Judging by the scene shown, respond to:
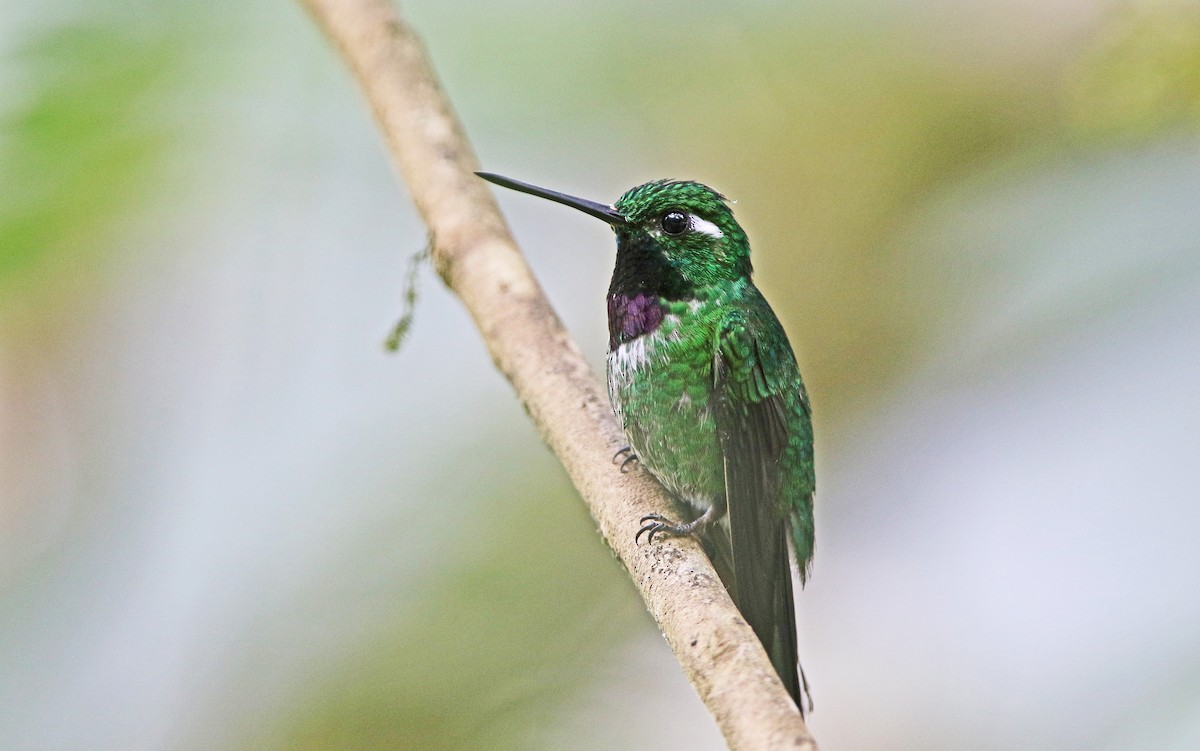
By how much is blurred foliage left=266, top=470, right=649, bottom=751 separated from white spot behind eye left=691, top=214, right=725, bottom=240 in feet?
2.61

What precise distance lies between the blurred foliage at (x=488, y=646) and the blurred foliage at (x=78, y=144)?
1.26 m

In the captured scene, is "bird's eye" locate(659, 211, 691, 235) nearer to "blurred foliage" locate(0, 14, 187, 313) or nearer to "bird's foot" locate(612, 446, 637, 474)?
"bird's foot" locate(612, 446, 637, 474)

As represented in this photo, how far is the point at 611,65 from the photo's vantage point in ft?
12.6

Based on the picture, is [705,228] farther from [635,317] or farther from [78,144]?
[78,144]

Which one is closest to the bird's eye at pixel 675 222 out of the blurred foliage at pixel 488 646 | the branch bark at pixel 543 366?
the branch bark at pixel 543 366

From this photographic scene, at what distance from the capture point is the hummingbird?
2268 mm

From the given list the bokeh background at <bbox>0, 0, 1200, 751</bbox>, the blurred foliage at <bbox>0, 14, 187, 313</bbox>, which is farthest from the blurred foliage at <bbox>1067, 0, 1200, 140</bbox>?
the blurred foliage at <bbox>0, 14, 187, 313</bbox>

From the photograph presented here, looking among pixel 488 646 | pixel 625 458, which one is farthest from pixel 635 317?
pixel 488 646

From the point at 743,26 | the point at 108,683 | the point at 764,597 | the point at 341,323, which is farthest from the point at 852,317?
the point at 108,683

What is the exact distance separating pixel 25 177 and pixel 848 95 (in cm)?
238

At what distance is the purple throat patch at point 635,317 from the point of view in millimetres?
2391

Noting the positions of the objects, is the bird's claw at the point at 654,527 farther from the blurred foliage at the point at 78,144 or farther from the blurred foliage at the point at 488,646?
the blurred foliage at the point at 78,144

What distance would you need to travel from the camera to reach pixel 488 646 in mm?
2662

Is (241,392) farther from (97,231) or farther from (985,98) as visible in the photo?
(985,98)
